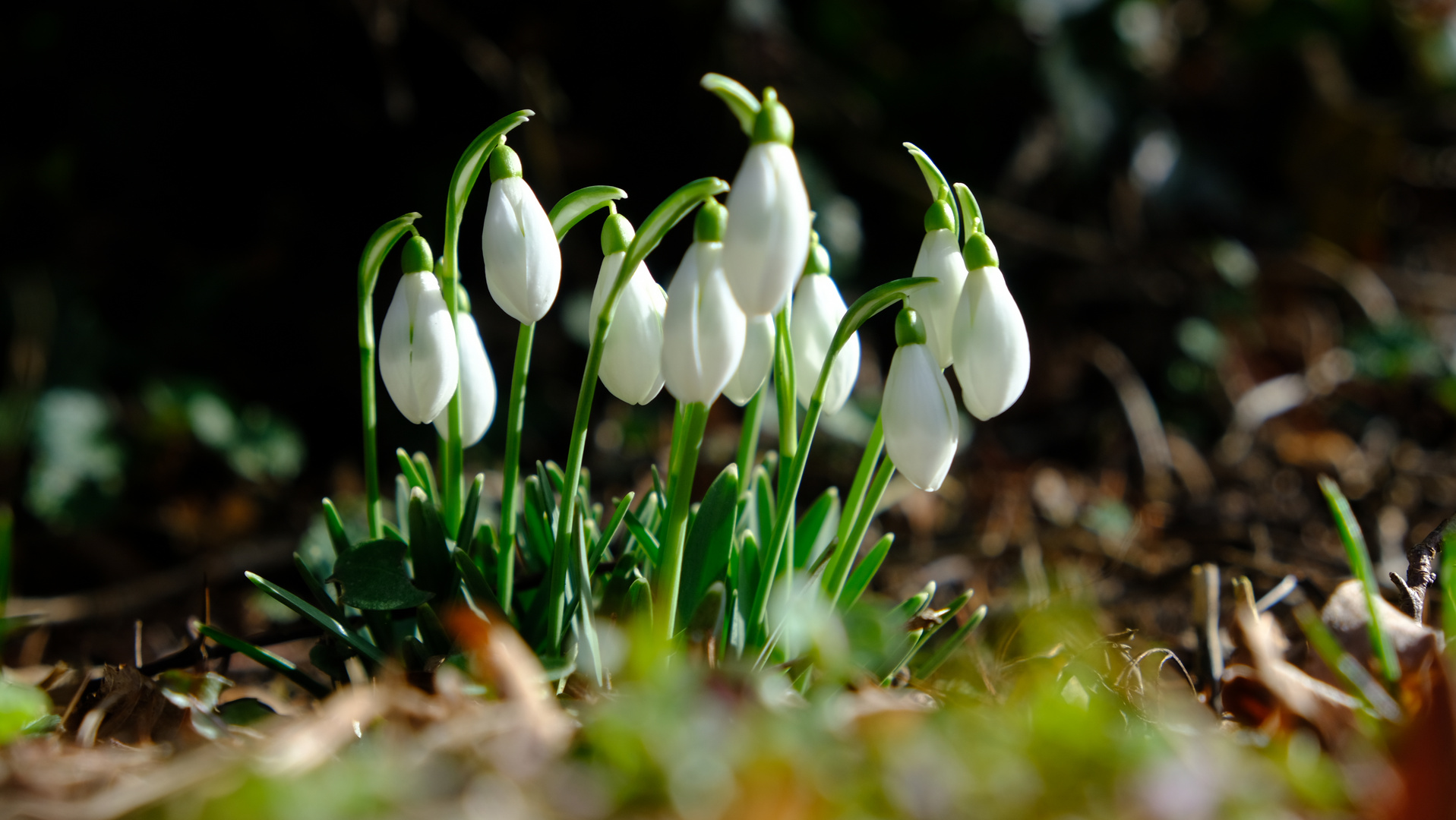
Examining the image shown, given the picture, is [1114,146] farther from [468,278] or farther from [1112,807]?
[1112,807]

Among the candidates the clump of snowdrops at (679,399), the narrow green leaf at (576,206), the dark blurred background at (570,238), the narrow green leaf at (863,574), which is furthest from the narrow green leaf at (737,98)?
the dark blurred background at (570,238)

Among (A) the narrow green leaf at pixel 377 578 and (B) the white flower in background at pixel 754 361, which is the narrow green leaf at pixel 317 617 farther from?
(B) the white flower in background at pixel 754 361

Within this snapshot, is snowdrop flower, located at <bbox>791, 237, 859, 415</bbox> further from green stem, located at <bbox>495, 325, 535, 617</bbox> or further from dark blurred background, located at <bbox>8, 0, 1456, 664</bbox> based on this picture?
dark blurred background, located at <bbox>8, 0, 1456, 664</bbox>

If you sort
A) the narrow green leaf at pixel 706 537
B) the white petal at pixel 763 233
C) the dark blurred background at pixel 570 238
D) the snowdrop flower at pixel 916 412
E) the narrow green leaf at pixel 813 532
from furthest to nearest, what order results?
the dark blurred background at pixel 570 238
the narrow green leaf at pixel 813 532
the narrow green leaf at pixel 706 537
the snowdrop flower at pixel 916 412
the white petal at pixel 763 233

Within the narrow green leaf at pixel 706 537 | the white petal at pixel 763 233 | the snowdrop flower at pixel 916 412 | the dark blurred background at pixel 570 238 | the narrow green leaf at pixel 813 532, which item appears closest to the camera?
the white petal at pixel 763 233

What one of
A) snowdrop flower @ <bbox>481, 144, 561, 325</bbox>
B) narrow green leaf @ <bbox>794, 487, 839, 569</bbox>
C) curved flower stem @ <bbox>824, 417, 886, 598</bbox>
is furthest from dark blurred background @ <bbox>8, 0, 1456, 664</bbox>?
snowdrop flower @ <bbox>481, 144, 561, 325</bbox>

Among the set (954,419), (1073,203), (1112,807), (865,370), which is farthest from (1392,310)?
(1112,807)

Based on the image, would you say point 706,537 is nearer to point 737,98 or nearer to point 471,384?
point 471,384
